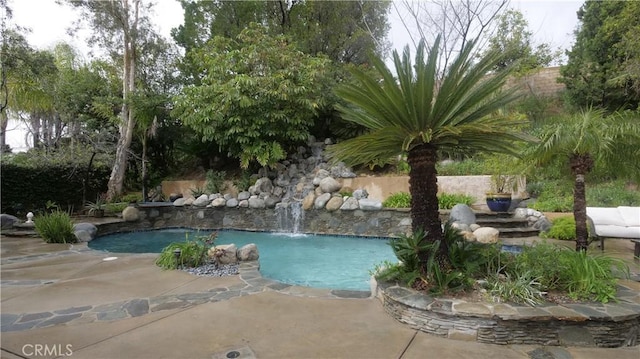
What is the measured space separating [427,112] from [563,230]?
15.6 ft

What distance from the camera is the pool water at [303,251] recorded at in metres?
4.94

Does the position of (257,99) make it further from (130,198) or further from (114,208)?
(130,198)

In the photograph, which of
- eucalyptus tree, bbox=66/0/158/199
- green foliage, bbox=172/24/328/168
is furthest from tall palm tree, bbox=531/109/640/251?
eucalyptus tree, bbox=66/0/158/199

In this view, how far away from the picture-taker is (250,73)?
34.0 feet

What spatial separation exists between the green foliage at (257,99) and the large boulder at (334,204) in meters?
2.29

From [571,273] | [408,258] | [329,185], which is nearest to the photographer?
[571,273]

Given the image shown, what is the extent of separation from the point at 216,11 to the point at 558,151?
1319 cm

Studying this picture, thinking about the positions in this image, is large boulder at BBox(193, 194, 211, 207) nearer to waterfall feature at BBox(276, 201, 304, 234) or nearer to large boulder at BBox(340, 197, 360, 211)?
waterfall feature at BBox(276, 201, 304, 234)

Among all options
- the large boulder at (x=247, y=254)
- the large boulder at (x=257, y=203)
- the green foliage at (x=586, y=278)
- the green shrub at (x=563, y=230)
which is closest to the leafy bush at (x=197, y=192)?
the large boulder at (x=257, y=203)

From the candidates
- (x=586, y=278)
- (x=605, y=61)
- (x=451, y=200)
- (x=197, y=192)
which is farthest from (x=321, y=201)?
(x=605, y=61)

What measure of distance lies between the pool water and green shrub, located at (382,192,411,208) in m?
0.97

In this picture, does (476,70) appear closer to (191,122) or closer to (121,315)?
(121,315)

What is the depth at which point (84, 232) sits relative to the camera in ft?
23.6

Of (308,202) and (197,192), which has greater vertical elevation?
(197,192)
